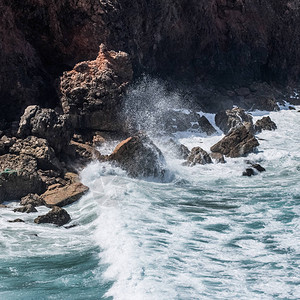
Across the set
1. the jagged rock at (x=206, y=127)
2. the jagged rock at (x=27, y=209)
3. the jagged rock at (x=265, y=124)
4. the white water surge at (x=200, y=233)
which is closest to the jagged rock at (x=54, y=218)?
the white water surge at (x=200, y=233)

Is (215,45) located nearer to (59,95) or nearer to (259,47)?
(259,47)

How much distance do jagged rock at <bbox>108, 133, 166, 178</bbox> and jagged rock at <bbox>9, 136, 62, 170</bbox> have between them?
247cm

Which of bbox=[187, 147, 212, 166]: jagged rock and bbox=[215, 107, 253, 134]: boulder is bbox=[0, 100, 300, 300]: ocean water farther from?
bbox=[215, 107, 253, 134]: boulder

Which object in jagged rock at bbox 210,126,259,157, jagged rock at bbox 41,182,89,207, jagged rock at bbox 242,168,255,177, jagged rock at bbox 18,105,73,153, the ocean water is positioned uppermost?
jagged rock at bbox 18,105,73,153

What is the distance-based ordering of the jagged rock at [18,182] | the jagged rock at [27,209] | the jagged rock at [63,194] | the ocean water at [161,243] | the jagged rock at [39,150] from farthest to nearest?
the jagged rock at [39,150]
the jagged rock at [18,182]
the jagged rock at [63,194]
the jagged rock at [27,209]
the ocean water at [161,243]

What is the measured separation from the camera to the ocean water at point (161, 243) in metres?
8.22

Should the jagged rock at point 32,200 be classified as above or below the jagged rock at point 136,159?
below

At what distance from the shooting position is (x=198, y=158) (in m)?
21.1

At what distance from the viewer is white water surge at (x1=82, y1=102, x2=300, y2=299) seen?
27.0 ft

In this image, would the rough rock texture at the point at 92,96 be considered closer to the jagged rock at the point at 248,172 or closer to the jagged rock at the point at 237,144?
the jagged rock at the point at 237,144

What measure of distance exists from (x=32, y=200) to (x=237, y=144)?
1187 cm

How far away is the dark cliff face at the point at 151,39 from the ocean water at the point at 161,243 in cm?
700

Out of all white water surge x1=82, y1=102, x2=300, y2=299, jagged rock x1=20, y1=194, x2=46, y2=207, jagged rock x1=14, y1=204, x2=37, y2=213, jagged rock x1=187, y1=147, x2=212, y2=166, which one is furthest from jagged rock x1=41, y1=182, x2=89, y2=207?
jagged rock x1=187, y1=147, x2=212, y2=166

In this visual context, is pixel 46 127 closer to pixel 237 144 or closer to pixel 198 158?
pixel 198 158
